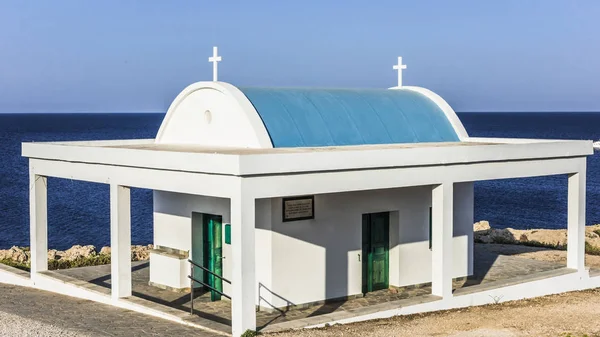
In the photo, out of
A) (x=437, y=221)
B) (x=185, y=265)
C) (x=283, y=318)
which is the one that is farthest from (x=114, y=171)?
(x=437, y=221)

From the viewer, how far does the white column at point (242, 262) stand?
1230 cm

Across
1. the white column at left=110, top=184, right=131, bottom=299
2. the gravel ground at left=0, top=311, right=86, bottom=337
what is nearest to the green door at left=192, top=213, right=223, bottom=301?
the white column at left=110, top=184, right=131, bottom=299

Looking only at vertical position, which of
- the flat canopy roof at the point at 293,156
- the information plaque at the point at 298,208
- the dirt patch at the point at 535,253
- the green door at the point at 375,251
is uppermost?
the flat canopy roof at the point at 293,156

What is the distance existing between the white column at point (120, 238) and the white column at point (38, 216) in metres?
2.89

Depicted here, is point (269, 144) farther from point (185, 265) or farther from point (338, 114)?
point (185, 265)

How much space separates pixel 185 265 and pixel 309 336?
456 cm

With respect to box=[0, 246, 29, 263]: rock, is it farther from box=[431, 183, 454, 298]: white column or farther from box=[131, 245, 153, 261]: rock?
box=[431, 183, 454, 298]: white column

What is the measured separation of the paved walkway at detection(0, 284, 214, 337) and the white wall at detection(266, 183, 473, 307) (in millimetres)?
2292

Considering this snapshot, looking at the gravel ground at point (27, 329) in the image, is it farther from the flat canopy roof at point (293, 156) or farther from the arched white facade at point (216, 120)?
the arched white facade at point (216, 120)

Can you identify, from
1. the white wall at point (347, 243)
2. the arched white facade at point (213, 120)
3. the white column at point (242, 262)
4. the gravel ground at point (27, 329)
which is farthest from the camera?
the arched white facade at point (213, 120)

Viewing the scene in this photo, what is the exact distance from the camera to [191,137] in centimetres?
1719

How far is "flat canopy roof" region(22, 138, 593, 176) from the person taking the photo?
12539 millimetres

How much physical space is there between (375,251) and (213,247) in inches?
127

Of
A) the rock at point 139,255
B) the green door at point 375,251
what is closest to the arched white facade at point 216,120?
the green door at point 375,251
